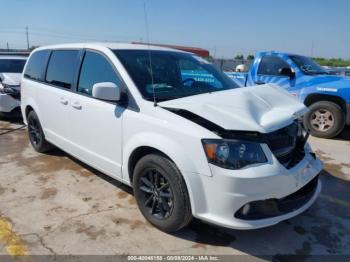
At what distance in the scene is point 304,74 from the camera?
7.38 metres

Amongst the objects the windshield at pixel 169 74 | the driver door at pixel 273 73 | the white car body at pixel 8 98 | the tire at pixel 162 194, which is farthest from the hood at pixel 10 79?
the tire at pixel 162 194

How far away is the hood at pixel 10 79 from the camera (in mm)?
8284

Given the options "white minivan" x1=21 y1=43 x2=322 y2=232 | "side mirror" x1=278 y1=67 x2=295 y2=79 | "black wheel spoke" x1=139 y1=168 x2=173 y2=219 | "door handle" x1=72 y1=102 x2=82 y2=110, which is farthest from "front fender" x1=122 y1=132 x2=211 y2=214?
"side mirror" x1=278 y1=67 x2=295 y2=79

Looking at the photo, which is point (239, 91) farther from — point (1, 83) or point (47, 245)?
point (1, 83)

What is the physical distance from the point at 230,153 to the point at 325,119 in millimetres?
5203

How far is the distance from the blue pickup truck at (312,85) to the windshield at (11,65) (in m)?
6.51

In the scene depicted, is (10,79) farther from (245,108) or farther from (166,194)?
(245,108)

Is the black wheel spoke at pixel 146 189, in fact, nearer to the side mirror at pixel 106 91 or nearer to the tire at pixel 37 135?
the side mirror at pixel 106 91

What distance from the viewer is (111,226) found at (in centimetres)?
345

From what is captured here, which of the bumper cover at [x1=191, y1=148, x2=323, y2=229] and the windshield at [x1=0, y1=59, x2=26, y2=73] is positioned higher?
the windshield at [x1=0, y1=59, x2=26, y2=73]

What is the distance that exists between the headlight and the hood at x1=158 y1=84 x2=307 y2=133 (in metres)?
0.13

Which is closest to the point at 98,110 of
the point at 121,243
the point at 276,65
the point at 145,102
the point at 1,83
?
the point at 145,102

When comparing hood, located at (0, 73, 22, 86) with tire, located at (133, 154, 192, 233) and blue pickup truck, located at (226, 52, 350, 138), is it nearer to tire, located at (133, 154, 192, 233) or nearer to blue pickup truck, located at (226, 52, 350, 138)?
blue pickup truck, located at (226, 52, 350, 138)

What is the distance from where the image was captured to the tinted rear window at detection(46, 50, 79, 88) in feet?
14.5
